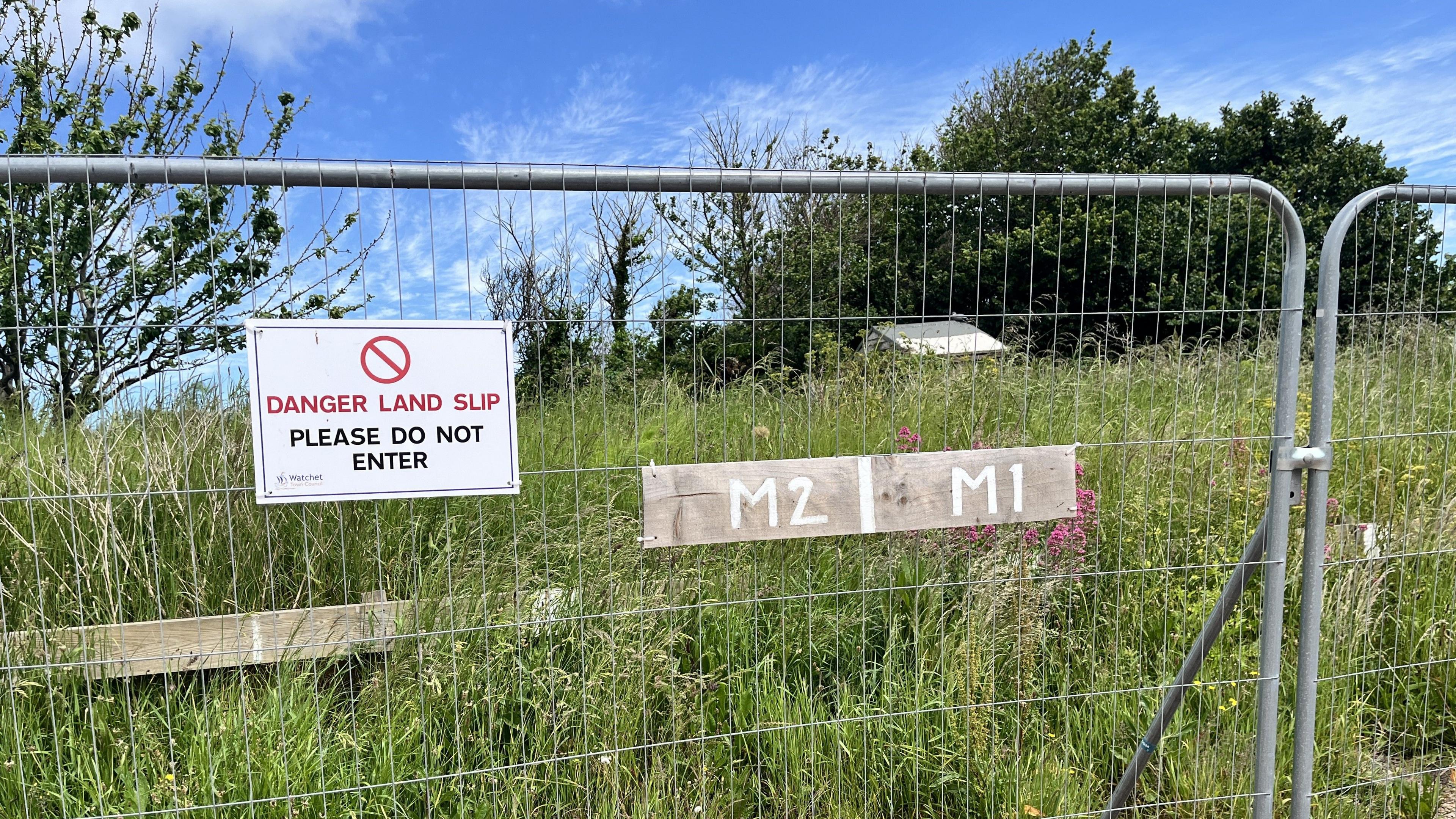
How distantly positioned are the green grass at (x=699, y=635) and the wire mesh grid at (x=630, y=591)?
0.07 feet

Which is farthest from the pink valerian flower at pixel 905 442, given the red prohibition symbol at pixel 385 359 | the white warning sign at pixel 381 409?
the red prohibition symbol at pixel 385 359

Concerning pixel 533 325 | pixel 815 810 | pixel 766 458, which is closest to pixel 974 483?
pixel 766 458

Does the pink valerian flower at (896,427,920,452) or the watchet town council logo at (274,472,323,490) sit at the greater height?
the watchet town council logo at (274,472,323,490)

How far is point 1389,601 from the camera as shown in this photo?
393cm

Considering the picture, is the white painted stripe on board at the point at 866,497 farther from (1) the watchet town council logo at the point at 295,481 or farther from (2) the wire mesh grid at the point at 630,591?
(1) the watchet town council logo at the point at 295,481

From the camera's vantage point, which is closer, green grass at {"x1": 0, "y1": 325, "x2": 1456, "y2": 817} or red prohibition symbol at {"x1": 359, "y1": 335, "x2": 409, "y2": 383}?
red prohibition symbol at {"x1": 359, "y1": 335, "x2": 409, "y2": 383}

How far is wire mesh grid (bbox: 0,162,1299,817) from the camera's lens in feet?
8.34

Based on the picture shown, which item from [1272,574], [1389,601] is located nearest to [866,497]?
[1272,574]

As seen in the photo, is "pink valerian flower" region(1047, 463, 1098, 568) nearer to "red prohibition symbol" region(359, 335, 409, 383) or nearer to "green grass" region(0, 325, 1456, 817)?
"green grass" region(0, 325, 1456, 817)

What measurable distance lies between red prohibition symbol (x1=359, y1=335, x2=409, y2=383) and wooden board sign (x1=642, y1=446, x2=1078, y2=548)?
2.40ft

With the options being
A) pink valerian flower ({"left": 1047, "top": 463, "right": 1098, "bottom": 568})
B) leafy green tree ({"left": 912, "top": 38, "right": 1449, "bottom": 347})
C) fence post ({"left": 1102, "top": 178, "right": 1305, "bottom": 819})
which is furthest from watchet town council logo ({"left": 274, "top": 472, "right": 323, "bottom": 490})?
leafy green tree ({"left": 912, "top": 38, "right": 1449, "bottom": 347})

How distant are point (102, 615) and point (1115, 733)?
3.79 m

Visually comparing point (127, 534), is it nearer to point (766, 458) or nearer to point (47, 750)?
point (47, 750)

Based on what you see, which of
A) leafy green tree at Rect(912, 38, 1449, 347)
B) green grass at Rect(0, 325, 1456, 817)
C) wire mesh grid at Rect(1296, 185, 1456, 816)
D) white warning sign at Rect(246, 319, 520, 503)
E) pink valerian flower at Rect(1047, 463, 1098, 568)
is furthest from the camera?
leafy green tree at Rect(912, 38, 1449, 347)
